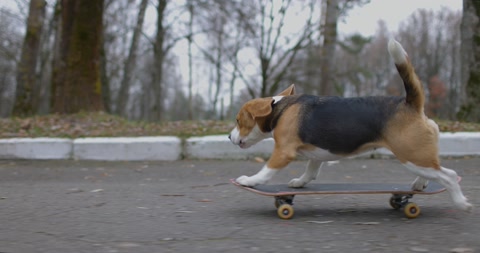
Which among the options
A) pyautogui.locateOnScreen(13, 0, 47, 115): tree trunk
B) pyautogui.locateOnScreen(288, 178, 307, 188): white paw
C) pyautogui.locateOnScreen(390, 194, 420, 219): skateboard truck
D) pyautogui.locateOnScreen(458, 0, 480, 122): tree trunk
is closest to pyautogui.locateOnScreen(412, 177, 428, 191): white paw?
pyautogui.locateOnScreen(390, 194, 420, 219): skateboard truck

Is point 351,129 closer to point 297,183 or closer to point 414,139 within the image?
point 414,139

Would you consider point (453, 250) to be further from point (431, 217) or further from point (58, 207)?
point (58, 207)

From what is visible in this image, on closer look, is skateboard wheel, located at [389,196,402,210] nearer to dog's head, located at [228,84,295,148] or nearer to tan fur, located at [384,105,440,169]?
tan fur, located at [384,105,440,169]

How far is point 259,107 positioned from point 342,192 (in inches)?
41.5

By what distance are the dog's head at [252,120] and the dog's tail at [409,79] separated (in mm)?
1157

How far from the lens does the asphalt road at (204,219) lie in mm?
3287

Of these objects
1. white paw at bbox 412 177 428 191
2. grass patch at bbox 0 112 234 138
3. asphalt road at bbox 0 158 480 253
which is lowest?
asphalt road at bbox 0 158 480 253

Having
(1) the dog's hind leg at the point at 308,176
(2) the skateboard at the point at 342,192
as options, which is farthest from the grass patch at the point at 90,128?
(2) the skateboard at the point at 342,192

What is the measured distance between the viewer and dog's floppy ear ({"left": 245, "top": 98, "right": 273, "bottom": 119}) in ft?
13.9

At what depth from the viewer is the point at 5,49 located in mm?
12867

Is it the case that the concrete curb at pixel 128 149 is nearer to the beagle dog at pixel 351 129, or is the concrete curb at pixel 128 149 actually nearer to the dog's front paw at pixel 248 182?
the beagle dog at pixel 351 129

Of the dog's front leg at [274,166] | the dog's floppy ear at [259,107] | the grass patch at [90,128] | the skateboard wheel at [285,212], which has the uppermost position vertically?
the dog's floppy ear at [259,107]

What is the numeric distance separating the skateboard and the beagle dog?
0.11 m

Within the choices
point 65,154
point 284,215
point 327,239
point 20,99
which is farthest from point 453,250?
point 20,99
